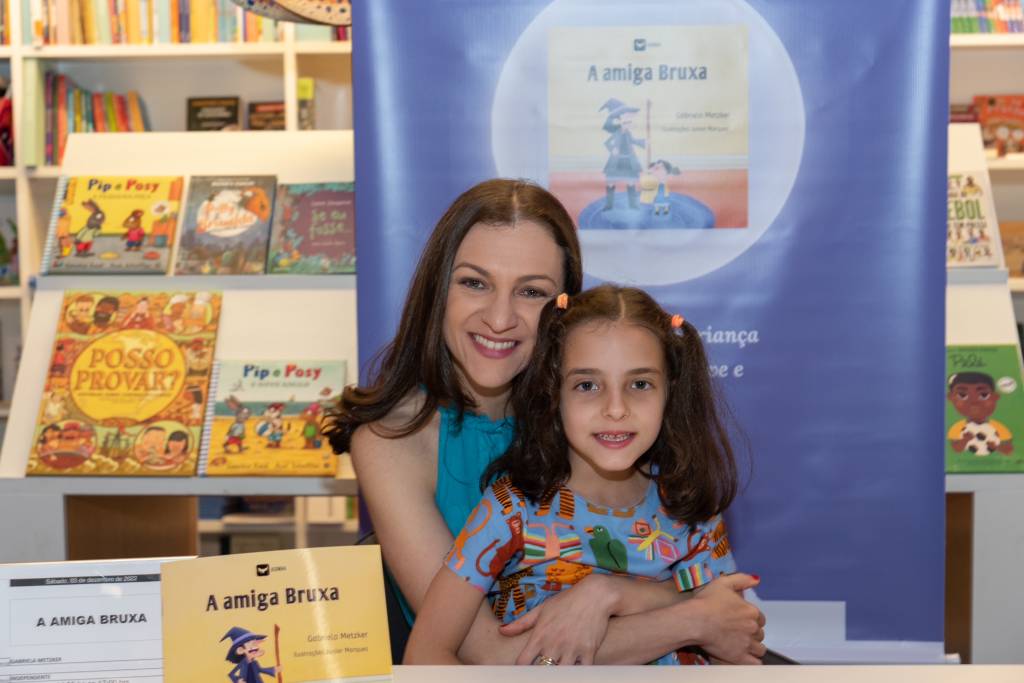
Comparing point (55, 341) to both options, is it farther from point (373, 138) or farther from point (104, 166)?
point (373, 138)

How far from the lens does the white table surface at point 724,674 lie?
42.7 inches

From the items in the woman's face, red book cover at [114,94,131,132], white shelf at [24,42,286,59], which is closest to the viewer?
the woman's face

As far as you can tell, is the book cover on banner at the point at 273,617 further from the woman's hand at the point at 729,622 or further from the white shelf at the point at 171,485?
the white shelf at the point at 171,485

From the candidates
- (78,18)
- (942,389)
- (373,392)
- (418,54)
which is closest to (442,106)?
(418,54)

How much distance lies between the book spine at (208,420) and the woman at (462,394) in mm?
887

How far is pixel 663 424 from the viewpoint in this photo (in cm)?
176

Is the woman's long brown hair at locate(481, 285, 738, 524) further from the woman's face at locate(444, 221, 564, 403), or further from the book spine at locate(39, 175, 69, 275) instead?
the book spine at locate(39, 175, 69, 275)

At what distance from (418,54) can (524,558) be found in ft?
3.49

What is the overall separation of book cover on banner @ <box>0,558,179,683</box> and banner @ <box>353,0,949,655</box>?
1352 mm

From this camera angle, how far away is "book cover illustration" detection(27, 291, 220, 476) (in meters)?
2.69

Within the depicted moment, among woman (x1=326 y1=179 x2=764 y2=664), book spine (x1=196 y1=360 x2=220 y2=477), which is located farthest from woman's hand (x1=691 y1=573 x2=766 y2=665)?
book spine (x1=196 y1=360 x2=220 y2=477)

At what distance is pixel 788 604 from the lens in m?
2.25

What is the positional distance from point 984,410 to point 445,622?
1.66 metres

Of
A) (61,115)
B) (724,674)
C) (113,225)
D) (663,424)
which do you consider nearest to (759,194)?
(663,424)
